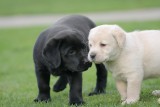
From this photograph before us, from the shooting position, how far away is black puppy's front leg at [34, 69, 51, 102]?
8.28 metres

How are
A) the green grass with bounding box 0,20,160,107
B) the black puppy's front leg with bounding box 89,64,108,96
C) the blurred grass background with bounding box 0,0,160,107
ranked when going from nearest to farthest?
the green grass with bounding box 0,20,160,107 < the blurred grass background with bounding box 0,0,160,107 < the black puppy's front leg with bounding box 89,64,108,96

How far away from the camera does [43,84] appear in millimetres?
8359

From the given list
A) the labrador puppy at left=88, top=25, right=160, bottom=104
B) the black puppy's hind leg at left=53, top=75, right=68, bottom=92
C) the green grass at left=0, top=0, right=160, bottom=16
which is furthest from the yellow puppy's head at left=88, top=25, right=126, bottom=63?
the green grass at left=0, top=0, right=160, bottom=16

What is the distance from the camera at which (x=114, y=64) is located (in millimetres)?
7547

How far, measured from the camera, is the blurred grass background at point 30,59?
323 inches

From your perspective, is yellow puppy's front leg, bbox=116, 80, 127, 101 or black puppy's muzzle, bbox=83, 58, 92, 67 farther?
yellow puppy's front leg, bbox=116, 80, 127, 101

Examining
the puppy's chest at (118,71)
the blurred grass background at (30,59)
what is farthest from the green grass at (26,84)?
the puppy's chest at (118,71)

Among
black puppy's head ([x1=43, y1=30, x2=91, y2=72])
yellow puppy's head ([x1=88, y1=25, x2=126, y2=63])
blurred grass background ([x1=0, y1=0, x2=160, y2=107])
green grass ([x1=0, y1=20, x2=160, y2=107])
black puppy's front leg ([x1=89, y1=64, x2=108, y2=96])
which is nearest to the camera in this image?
yellow puppy's head ([x1=88, y1=25, x2=126, y2=63])

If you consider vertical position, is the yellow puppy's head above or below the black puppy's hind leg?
above

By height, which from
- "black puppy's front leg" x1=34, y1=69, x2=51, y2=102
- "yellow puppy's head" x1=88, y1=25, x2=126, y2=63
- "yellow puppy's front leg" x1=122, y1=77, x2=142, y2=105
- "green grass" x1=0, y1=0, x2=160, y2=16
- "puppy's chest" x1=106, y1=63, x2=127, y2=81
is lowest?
"green grass" x1=0, y1=0, x2=160, y2=16

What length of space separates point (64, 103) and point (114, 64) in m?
1.11

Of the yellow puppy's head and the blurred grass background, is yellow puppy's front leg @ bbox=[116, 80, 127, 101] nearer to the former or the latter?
the blurred grass background

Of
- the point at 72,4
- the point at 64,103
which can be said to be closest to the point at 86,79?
the point at 64,103

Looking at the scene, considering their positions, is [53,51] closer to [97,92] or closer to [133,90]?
[133,90]
